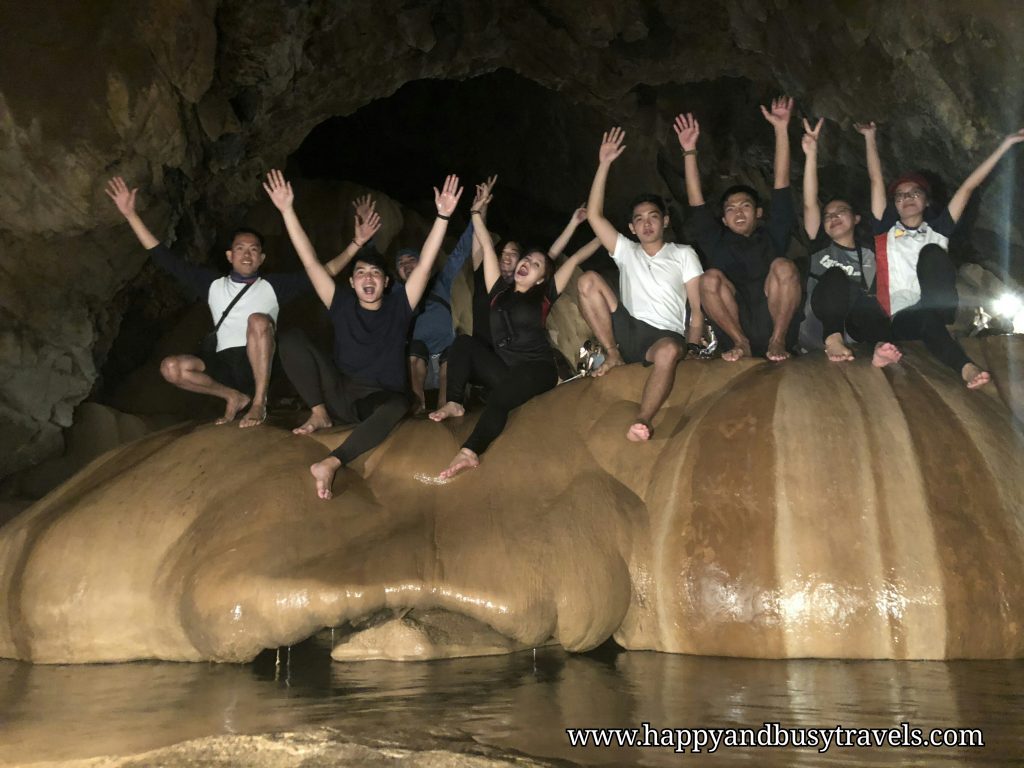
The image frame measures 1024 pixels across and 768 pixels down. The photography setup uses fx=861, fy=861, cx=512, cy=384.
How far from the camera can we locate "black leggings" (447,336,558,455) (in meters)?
4.96

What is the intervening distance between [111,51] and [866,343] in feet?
16.9

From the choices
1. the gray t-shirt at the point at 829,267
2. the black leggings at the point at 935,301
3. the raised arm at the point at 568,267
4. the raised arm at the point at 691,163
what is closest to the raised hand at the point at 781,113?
the raised arm at the point at 691,163

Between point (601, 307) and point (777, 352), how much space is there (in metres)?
1.08

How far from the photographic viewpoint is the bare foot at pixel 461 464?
4730 mm

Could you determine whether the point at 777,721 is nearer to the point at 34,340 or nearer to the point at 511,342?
the point at 511,342

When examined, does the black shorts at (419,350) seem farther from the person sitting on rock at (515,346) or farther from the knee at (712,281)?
the knee at (712,281)

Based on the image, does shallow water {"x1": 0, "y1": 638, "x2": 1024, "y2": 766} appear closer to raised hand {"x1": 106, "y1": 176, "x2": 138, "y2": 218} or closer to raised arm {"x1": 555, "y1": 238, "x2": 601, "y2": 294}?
raised arm {"x1": 555, "y1": 238, "x2": 601, "y2": 294}

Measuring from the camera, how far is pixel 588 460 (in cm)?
485

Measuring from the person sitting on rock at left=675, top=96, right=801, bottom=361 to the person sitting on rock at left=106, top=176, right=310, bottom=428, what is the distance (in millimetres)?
2590

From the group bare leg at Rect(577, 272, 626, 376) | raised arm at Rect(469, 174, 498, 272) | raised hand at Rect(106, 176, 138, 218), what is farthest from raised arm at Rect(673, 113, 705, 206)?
raised hand at Rect(106, 176, 138, 218)

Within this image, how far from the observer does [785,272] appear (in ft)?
16.4

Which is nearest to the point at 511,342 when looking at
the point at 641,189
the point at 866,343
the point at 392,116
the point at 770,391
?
the point at 770,391

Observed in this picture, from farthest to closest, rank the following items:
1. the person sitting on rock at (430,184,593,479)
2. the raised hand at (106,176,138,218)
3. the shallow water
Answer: the raised hand at (106,176,138,218) → the person sitting on rock at (430,184,593,479) → the shallow water

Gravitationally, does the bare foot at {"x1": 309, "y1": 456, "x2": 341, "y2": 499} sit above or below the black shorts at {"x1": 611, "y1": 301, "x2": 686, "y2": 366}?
below
